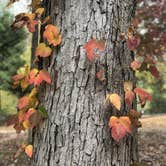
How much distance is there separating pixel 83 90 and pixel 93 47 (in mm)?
238

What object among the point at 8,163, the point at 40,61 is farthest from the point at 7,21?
the point at 40,61

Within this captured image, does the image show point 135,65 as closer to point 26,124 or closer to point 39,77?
point 39,77

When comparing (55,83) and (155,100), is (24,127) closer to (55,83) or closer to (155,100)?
(55,83)

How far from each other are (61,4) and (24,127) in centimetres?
73

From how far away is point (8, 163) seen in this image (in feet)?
23.1

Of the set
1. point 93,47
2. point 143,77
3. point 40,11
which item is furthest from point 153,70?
point 143,77

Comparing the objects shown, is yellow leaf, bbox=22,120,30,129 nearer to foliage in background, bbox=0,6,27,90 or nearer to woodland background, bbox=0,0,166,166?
woodland background, bbox=0,0,166,166

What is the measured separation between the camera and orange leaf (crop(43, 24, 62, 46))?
230 centimetres

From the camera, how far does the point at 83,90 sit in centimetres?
226

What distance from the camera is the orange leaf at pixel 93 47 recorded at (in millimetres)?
2209

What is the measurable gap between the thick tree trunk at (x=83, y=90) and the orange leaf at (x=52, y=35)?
35 millimetres

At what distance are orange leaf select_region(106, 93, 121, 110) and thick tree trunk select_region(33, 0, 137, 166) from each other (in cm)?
5

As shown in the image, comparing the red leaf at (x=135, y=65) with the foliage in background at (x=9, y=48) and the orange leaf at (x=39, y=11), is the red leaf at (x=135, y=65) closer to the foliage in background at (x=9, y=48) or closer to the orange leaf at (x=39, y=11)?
the orange leaf at (x=39, y=11)

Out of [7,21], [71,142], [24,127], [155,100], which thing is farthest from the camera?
[155,100]
